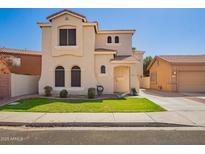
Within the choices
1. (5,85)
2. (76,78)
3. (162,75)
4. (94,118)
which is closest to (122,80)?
(76,78)

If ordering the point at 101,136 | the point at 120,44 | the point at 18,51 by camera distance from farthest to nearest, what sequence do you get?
1. the point at 18,51
2. the point at 120,44
3. the point at 101,136

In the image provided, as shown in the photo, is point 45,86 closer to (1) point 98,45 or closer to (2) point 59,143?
(1) point 98,45

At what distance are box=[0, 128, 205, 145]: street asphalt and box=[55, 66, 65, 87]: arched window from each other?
399 inches

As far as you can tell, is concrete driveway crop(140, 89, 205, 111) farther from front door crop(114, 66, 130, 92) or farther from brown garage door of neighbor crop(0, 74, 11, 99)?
brown garage door of neighbor crop(0, 74, 11, 99)

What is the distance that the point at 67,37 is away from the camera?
1669 cm

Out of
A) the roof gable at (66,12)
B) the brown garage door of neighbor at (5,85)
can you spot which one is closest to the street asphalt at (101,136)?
the brown garage door of neighbor at (5,85)

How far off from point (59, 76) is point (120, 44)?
301 inches

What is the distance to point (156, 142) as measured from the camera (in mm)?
5266

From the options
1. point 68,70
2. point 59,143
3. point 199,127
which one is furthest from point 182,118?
point 68,70

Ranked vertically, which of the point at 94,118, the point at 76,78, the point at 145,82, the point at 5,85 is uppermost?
the point at 76,78

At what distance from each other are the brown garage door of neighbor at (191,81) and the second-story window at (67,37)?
41.5ft

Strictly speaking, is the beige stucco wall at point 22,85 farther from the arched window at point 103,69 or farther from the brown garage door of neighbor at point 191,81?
the brown garage door of neighbor at point 191,81

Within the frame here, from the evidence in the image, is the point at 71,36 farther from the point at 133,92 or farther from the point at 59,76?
the point at 133,92
